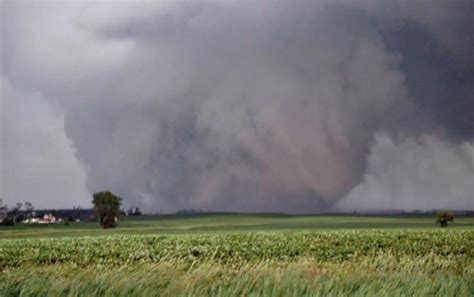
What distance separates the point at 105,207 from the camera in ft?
344

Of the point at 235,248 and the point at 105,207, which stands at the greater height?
the point at 105,207

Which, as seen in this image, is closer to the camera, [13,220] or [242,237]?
[242,237]

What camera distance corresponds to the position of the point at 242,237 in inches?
2141

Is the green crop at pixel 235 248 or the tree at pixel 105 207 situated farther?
the tree at pixel 105 207

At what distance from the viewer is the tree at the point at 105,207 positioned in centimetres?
10500

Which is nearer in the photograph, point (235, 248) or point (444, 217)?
point (235, 248)

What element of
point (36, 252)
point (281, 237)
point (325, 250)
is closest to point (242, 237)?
point (281, 237)

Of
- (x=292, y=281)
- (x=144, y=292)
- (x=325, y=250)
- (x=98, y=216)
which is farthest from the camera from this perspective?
(x=98, y=216)

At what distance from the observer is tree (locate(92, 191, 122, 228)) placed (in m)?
105

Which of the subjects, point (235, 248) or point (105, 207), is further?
point (105, 207)

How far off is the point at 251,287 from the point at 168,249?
34600 mm

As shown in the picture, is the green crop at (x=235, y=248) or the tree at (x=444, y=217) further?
the tree at (x=444, y=217)

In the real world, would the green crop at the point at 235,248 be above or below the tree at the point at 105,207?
below

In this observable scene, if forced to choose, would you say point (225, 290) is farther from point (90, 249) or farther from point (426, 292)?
point (90, 249)
